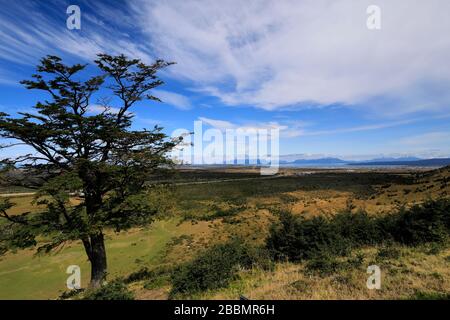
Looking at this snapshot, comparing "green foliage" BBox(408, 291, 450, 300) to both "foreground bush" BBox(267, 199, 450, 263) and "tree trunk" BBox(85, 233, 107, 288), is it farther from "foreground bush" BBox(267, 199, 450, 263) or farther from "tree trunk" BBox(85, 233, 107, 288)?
"tree trunk" BBox(85, 233, 107, 288)

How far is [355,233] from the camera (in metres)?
15.5

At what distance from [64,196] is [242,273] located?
7837mm

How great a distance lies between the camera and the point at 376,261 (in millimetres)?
10852

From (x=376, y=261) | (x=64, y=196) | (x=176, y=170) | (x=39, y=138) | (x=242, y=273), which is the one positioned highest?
(x=39, y=138)

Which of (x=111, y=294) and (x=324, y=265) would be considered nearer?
(x=111, y=294)

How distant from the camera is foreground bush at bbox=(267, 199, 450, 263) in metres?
13.5

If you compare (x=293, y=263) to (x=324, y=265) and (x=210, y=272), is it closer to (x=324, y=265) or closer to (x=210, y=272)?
(x=324, y=265)

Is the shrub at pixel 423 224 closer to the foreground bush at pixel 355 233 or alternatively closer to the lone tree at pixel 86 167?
the foreground bush at pixel 355 233

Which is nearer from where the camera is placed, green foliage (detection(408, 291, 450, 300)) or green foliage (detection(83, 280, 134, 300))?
green foliage (detection(408, 291, 450, 300))

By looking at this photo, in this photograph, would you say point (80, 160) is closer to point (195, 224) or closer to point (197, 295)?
point (197, 295)

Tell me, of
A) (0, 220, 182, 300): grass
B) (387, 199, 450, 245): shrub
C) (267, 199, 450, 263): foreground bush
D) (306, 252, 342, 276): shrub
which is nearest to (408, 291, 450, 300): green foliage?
(306, 252, 342, 276): shrub

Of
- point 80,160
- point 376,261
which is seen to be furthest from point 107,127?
point 376,261

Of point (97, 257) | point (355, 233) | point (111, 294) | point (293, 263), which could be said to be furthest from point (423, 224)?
point (97, 257)
